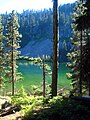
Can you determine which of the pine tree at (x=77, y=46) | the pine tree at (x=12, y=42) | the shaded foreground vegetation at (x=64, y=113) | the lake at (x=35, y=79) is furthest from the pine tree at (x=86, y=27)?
the lake at (x=35, y=79)

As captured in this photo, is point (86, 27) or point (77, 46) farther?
point (77, 46)

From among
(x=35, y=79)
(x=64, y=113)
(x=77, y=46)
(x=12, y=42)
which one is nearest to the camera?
(x=64, y=113)

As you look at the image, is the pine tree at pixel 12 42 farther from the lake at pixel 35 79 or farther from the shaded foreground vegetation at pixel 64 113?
the lake at pixel 35 79

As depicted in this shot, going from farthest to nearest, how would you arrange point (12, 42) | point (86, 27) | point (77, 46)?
point (12, 42) < point (77, 46) < point (86, 27)

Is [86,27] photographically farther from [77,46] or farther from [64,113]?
[77,46]

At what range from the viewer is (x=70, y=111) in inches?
460

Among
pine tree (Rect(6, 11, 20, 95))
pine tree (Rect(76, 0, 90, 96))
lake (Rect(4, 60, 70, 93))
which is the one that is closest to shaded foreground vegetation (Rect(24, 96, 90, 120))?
pine tree (Rect(76, 0, 90, 96))

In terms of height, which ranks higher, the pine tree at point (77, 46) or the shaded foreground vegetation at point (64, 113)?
the pine tree at point (77, 46)

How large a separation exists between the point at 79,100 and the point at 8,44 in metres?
32.0

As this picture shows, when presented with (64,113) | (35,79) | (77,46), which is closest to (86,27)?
(64,113)

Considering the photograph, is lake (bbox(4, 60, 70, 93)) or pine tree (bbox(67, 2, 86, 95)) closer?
pine tree (bbox(67, 2, 86, 95))

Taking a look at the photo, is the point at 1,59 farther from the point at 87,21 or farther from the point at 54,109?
the point at 54,109

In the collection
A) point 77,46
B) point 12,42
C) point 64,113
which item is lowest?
Answer: point 64,113

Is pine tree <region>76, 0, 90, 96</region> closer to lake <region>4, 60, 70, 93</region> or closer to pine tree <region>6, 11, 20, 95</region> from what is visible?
pine tree <region>6, 11, 20, 95</region>
